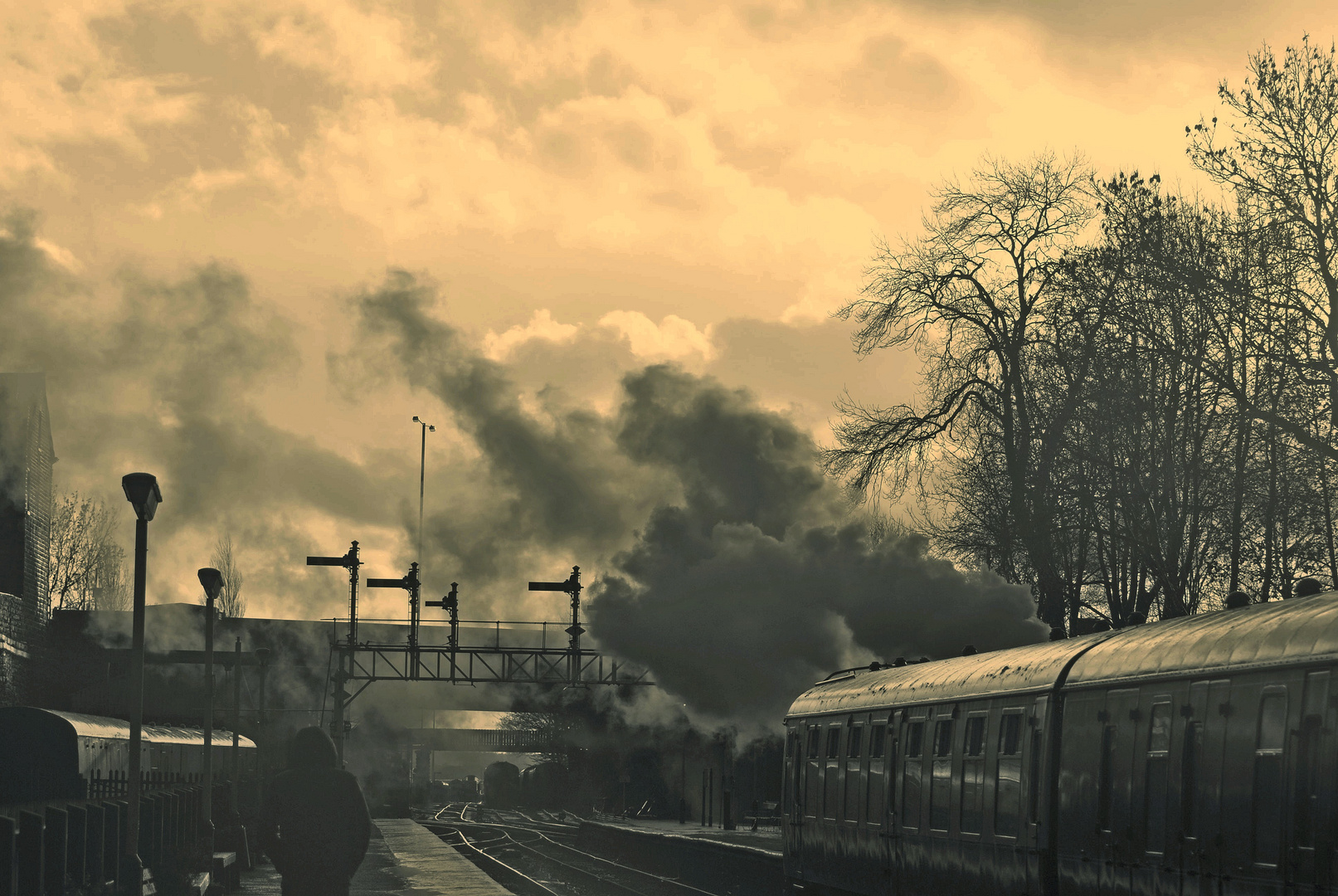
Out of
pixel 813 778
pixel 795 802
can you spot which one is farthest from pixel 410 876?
pixel 813 778

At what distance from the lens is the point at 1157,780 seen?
11172 mm

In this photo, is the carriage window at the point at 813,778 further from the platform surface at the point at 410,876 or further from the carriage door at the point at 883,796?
the platform surface at the point at 410,876

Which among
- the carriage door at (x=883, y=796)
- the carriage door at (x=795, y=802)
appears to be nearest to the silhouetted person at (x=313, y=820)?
the carriage door at (x=883, y=796)

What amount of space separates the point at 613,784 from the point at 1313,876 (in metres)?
67.7

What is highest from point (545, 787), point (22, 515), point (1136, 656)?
point (22, 515)

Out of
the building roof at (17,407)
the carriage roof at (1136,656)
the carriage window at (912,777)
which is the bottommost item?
the carriage window at (912,777)

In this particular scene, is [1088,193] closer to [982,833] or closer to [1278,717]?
[982,833]

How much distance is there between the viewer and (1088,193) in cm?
2956

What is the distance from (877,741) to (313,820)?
9552 millimetres

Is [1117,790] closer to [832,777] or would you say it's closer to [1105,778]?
[1105,778]

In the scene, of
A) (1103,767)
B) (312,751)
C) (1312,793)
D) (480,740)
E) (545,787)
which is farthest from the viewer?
(480,740)

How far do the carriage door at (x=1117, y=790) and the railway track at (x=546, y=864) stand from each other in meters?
15.1

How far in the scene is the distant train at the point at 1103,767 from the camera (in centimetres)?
937

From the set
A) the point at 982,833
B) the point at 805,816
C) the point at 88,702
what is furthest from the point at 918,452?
the point at 88,702
